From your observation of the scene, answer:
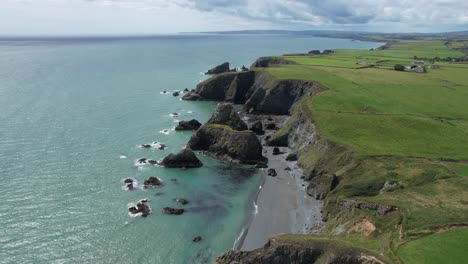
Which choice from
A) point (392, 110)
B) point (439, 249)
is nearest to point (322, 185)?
point (439, 249)

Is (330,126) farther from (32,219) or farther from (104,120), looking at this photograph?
(104,120)

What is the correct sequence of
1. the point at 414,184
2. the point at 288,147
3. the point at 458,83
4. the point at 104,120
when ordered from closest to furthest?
the point at 414,184, the point at 288,147, the point at 104,120, the point at 458,83

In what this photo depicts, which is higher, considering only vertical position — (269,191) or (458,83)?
(458,83)

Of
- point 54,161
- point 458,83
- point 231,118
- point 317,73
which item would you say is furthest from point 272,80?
point 54,161

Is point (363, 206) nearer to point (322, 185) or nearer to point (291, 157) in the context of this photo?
point (322, 185)

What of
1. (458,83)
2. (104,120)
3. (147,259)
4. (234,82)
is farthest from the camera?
(234,82)

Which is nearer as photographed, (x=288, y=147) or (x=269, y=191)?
(x=269, y=191)

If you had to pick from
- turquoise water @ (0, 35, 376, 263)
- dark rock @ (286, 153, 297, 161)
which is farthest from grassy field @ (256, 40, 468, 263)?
turquoise water @ (0, 35, 376, 263)
